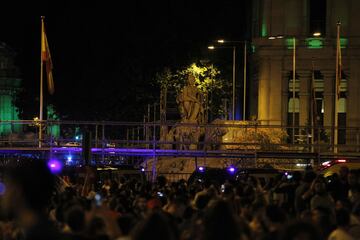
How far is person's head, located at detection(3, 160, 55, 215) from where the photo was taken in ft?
20.4

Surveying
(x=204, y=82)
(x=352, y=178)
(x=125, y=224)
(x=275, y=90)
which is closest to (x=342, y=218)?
(x=125, y=224)

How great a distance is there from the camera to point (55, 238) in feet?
19.4

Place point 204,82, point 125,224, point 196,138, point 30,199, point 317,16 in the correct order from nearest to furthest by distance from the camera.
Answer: point 30,199 → point 125,224 → point 196,138 → point 204,82 → point 317,16

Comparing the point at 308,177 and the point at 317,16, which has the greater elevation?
the point at 317,16

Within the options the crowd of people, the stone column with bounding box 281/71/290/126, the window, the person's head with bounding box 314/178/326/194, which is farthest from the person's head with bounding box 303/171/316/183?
the window

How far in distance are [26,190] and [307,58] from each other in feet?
165

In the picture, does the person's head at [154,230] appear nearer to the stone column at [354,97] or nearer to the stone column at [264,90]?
the stone column at [354,97]

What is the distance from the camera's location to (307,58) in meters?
55.6

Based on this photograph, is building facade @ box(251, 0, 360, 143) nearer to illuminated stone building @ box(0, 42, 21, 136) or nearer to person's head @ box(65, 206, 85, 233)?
person's head @ box(65, 206, 85, 233)

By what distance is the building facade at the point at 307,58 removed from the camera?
55188mm

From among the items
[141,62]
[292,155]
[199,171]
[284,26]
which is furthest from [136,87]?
[199,171]

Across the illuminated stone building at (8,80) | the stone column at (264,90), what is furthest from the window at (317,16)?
the illuminated stone building at (8,80)

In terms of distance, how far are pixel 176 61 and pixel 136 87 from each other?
333cm

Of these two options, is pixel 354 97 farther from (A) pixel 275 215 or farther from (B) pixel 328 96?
Answer: (A) pixel 275 215
